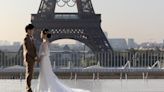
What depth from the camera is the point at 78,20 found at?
50.2 metres

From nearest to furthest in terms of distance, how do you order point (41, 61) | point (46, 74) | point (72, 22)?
1. point (41, 61)
2. point (46, 74)
3. point (72, 22)

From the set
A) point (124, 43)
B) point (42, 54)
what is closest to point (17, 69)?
point (42, 54)

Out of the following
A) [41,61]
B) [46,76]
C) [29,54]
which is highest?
[29,54]

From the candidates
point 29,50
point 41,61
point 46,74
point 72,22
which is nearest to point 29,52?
point 29,50

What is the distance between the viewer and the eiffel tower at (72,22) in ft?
157

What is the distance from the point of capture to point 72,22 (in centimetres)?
5019

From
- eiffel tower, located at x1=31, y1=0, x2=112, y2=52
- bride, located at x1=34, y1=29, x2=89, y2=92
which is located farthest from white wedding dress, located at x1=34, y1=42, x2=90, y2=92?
eiffel tower, located at x1=31, y1=0, x2=112, y2=52

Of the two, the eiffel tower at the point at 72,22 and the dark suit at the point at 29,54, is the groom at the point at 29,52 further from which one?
the eiffel tower at the point at 72,22

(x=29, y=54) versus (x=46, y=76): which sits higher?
(x=29, y=54)

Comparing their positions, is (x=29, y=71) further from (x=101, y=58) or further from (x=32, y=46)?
(x=101, y=58)

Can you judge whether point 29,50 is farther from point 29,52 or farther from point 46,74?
point 46,74

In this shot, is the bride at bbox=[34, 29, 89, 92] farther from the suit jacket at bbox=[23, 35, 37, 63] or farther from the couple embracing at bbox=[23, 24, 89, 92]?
the suit jacket at bbox=[23, 35, 37, 63]

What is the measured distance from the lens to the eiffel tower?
4784cm

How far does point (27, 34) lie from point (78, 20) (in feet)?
130
